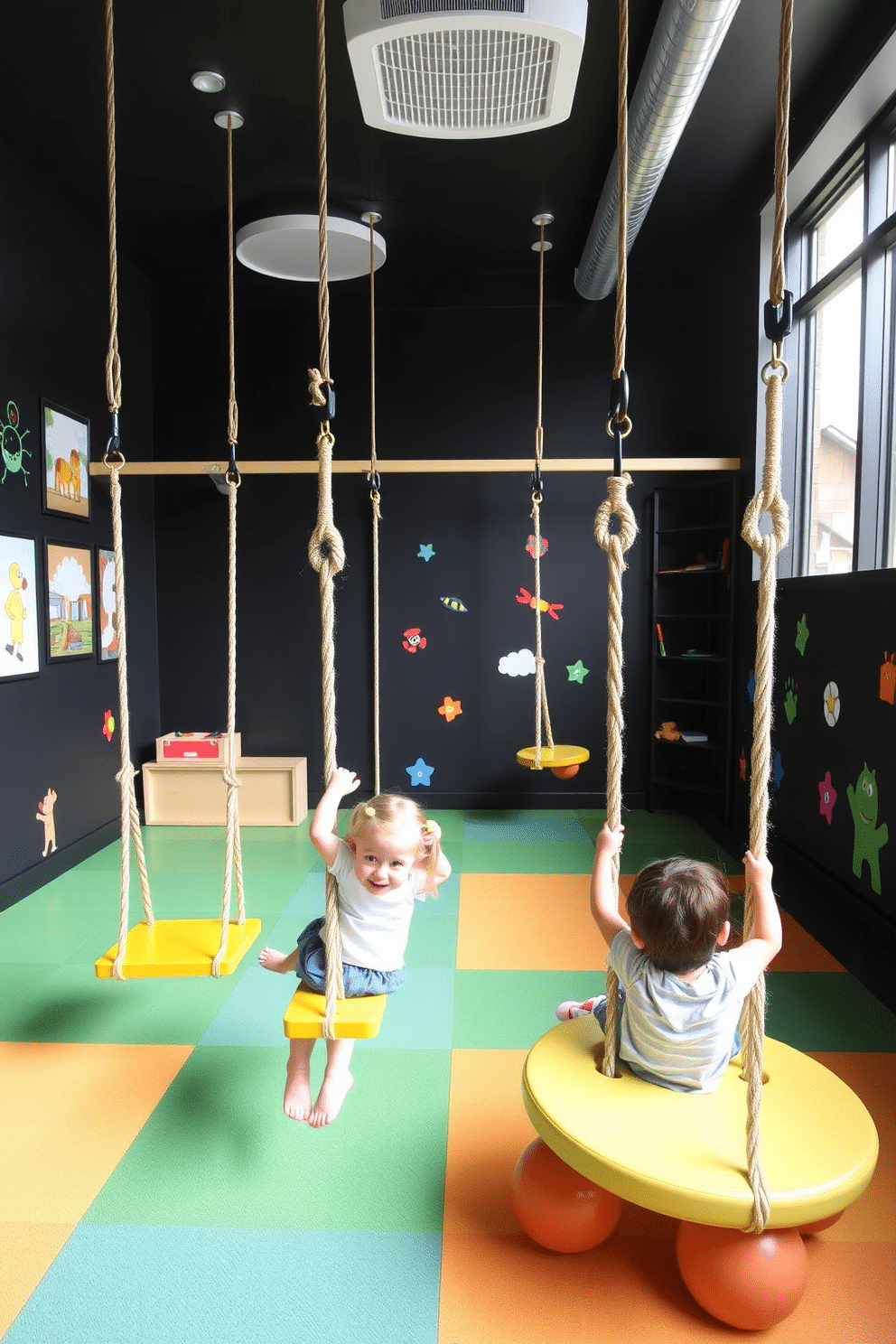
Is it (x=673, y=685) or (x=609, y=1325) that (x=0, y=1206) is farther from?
(x=673, y=685)

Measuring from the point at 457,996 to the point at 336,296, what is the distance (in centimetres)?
409

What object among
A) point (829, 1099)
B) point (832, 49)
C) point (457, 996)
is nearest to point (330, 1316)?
point (829, 1099)

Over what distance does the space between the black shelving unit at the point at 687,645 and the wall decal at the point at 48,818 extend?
3.24m

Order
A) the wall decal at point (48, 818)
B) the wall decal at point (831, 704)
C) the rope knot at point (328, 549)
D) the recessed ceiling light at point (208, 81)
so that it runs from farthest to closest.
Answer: the wall decal at point (48, 818) < the wall decal at point (831, 704) < the recessed ceiling light at point (208, 81) < the rope knot at point (328, 549)

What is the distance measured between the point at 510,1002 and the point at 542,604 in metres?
2.89

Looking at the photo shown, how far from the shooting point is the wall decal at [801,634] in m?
3.77

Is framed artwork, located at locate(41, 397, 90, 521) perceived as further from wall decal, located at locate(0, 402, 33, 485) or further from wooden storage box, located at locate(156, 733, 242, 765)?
wooden storage box, located at locate(156, 733, 242, 765)

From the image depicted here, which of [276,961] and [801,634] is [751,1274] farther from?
[801,634]

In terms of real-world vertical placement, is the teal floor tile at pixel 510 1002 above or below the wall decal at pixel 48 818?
below

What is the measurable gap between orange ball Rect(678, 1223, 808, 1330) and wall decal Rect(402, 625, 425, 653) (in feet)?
13.2

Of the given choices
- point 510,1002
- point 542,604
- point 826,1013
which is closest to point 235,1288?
point 510,1002

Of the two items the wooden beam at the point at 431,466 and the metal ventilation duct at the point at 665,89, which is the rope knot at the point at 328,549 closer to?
the metal ventilation duct at the point at 665,89

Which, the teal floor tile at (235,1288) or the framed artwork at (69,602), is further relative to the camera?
the framed artwork at (69,602)

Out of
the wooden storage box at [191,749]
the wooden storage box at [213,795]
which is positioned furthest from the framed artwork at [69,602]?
the wooden storage box at [213,795]
